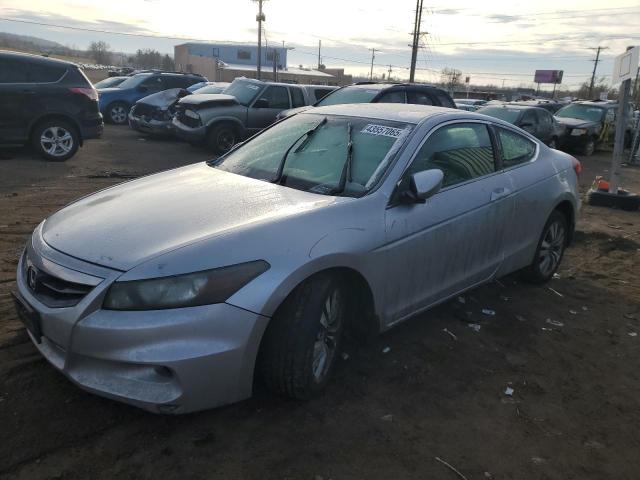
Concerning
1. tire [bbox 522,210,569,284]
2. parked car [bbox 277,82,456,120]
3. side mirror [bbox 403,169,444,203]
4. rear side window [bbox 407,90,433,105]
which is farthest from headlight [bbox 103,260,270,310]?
rear side window [bbox 407,90,433,105]

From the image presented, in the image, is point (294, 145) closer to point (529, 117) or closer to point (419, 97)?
point (419, 97)

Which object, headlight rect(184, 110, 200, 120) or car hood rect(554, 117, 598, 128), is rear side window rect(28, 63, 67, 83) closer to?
headlight rect(184, 110, 200, 120)

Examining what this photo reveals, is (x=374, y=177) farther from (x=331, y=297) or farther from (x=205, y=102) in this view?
(x=205, y=102)

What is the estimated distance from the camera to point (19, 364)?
3.16 meters

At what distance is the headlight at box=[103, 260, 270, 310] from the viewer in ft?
8.29

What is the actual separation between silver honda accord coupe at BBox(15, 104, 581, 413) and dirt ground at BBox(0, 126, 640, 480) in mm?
240

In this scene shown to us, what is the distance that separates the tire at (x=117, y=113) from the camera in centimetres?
1750

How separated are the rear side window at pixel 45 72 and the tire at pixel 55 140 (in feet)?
2.37

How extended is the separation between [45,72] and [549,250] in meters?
9.06

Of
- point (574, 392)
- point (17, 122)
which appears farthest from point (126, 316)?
point (17, 122)

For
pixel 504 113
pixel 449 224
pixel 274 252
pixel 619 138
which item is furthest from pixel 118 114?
pixel 274 252

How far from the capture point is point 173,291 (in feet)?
8.35

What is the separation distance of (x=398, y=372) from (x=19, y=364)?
2251 millimetres

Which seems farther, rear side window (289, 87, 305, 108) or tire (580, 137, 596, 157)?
tire (580, 137, 596, 157)
